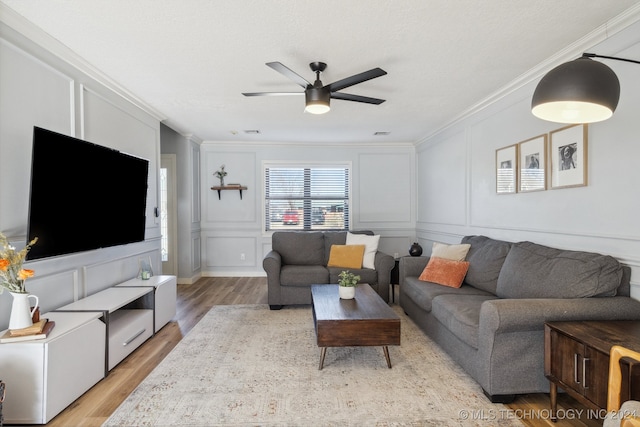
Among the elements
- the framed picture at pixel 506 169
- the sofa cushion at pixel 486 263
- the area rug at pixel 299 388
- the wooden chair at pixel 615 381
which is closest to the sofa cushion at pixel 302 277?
the area rug at pixel 299 388

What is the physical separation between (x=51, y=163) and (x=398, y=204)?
17.0 ft

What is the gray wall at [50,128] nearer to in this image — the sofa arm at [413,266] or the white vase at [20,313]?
the white vase at [20,313]

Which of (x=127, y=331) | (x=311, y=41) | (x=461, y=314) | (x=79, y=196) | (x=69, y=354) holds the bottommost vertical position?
(x=127, y=331)

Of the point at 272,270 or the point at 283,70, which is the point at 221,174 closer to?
the point at 272,270

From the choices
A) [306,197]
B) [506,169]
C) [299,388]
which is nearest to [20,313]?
[299,388]

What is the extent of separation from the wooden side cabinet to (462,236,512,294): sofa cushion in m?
1.15

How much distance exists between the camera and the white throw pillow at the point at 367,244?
14.7ft

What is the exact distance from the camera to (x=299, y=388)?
236 centimetres

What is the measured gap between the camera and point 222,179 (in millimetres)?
6082

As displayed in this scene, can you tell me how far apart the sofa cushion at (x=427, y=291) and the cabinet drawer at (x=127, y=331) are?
8.54ft

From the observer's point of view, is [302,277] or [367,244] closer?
[302,277]

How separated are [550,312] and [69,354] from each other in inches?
117

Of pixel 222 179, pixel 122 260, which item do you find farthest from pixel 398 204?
pixel 122 260

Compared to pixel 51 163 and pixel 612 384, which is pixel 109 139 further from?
pixel 612 384
